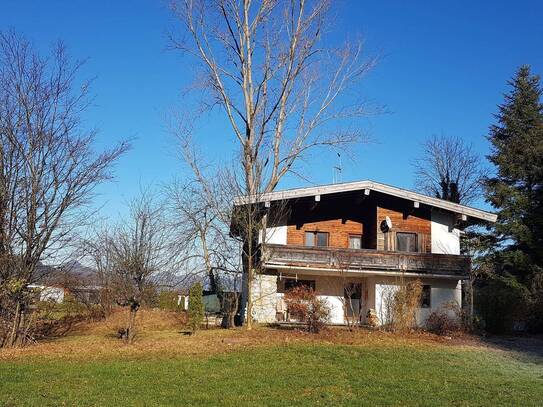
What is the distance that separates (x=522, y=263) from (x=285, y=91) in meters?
16.0

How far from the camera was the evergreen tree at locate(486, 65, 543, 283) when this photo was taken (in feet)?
101

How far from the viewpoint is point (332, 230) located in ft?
92.2

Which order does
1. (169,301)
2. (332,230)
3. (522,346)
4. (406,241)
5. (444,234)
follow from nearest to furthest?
(522,346) → (332,230) → (406,241) → (444,234) → (169,301)

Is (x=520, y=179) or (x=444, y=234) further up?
(x=520, y=179)

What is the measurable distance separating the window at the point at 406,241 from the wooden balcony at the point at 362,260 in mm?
2171

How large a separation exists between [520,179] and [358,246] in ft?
39.8

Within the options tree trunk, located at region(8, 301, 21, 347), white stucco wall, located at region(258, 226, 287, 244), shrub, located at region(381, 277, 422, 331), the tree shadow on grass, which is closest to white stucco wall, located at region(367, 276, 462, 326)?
the tree shadow on grass

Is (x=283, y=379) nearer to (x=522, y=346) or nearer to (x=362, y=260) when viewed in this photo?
(x=522, y=346)

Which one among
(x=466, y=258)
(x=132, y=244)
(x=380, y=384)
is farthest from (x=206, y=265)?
(x=380, y=384)

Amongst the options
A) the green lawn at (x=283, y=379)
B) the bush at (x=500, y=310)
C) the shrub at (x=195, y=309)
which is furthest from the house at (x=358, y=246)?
the green lawn at (x=283, y=379)

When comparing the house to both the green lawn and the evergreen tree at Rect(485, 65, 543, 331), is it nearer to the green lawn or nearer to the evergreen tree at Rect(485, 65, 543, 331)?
the evergreen tree at Rect(485, 65, 543, 331)

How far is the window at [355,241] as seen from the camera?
93.4 feet

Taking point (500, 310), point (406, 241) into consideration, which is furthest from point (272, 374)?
point (406, 241)

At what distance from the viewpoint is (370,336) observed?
18.9 meters
